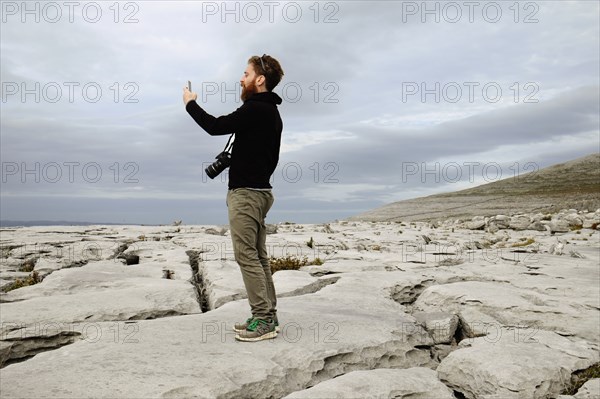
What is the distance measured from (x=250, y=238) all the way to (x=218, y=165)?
884 millimetres

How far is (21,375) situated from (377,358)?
3426mm

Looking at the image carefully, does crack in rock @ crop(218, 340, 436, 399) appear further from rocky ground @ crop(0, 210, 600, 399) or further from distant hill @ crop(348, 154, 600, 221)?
distant hill @ crop(348, 154, 600, 221)

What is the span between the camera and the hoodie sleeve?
15.6 feet

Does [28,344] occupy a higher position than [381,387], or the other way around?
[28,344]

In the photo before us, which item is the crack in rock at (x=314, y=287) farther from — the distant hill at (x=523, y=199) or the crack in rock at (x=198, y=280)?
the distant hill at (x=523, y=199)

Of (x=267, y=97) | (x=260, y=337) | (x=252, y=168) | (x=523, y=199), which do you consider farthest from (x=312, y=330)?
(x=523, y=199)

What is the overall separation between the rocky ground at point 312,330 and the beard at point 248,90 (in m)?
2.75

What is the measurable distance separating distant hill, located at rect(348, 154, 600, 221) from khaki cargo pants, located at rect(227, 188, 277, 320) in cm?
3231

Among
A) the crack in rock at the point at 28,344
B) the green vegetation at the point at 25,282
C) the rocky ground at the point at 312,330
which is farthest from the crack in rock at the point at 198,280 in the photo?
the green vegetation at the point at 25,282

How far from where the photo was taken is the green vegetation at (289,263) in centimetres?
1028

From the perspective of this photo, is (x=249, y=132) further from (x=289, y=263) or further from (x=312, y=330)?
(x=289, y=263)

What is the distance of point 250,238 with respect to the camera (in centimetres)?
500

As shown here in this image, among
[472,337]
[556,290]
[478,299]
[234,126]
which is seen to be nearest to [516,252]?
[556,290]

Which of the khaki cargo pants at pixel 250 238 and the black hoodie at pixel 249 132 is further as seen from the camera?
the khaki cargo pants at pixel 250 238
